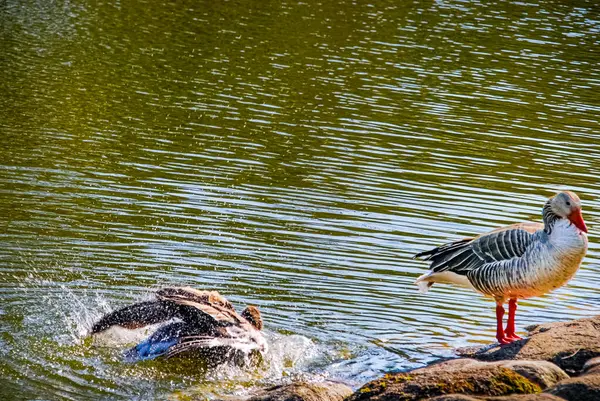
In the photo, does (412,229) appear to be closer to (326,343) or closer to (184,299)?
(326,343)

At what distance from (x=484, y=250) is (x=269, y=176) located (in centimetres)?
705

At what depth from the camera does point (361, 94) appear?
1041 inches

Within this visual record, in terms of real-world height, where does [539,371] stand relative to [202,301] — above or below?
above

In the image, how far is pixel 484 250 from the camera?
39.2 ft

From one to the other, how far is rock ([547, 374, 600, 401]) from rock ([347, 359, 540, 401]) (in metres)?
0.43

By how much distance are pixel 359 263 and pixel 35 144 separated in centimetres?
751

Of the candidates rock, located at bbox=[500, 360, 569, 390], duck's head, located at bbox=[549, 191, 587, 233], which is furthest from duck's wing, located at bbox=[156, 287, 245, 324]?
duck's head, located at bbox=[549, 191, 587, 233]

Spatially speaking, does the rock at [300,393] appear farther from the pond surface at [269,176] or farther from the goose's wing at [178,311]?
the goose's wing at [178,311]

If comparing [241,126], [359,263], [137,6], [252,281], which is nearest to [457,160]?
[241,126]

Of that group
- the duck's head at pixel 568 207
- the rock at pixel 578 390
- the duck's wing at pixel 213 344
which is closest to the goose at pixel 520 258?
the duck's head at pixel 568 207

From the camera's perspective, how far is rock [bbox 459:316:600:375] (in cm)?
1015

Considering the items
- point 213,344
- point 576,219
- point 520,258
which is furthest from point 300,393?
point 576,219

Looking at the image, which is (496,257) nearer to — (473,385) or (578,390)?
(473,385)

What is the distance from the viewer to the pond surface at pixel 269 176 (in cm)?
1180
